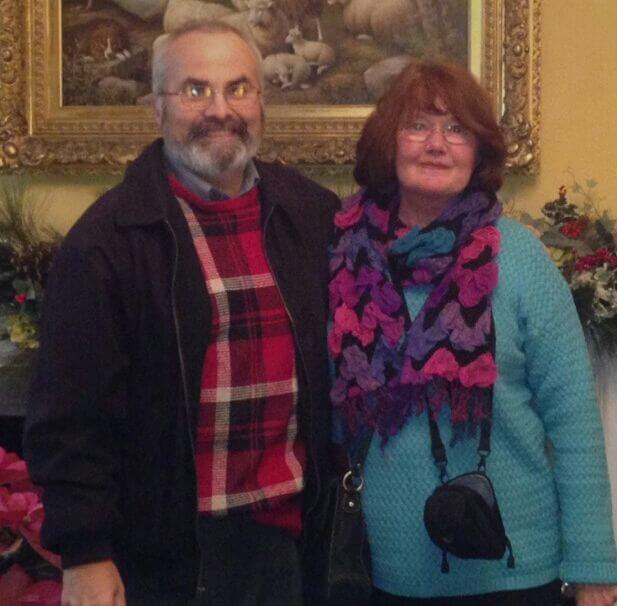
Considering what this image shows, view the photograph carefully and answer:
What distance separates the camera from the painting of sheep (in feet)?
8.21

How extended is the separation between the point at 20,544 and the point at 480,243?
1.17m

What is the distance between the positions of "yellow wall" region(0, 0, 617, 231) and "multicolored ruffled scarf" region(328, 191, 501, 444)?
3.12 ft

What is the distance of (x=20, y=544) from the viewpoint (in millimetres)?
1999

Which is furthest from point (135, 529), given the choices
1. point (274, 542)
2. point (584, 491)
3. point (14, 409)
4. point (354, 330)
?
point (14, 409)

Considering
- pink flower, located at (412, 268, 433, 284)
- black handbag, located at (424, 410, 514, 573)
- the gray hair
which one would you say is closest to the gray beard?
the gray hair

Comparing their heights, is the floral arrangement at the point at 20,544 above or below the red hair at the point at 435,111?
below

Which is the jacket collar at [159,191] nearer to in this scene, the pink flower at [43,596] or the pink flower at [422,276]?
the pink flower at [422,276]

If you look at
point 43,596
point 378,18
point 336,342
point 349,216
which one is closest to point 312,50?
point 378,18

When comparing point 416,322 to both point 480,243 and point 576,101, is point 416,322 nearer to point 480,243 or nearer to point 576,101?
point 480,243

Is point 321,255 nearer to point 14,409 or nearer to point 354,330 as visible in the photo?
point 354,330

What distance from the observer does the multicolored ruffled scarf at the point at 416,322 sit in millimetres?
1556

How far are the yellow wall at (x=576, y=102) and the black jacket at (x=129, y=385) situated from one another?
45.2 inches

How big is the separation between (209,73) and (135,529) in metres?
0.76

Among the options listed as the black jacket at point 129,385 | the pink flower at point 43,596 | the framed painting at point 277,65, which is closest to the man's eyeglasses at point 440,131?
the black jacket at point 129,385
